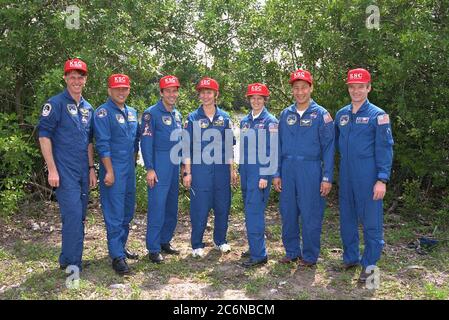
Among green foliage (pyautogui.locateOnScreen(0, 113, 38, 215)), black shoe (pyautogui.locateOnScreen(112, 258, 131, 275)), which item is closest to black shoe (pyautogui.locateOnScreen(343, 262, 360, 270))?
black shoe (pyautogui.locateOnScreen(112, 258, 131, 275))

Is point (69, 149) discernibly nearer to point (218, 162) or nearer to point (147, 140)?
point (147, 140)

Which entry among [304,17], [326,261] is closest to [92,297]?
[326,261]

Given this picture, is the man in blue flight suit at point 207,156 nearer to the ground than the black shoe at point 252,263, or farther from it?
farther from it

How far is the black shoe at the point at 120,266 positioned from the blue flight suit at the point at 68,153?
418 millimetres

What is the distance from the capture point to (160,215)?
5480 mm

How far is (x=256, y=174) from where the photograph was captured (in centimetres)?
530

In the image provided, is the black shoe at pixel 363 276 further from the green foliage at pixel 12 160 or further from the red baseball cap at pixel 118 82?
the green foliage at pixel 12 160

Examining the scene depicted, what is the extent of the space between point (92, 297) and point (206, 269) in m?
1.28

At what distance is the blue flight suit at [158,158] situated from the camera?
17.6ft

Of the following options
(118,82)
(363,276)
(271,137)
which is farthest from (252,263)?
(118,82)

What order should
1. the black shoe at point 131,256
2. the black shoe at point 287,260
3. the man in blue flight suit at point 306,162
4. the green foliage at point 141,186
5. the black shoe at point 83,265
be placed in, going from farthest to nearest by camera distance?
the green foliage at point 141,186 < the black shoe at point 131,256 < the black shoe at point 287,260 < the black shoe at point 83,265 < the man in blue flight suit at point 306,162

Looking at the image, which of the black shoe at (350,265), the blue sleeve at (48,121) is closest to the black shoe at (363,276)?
the black shoe at (350,265)

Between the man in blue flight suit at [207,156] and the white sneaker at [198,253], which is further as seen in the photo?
the white sneaker at [198,253]

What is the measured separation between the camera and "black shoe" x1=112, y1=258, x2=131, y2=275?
5094 mm
